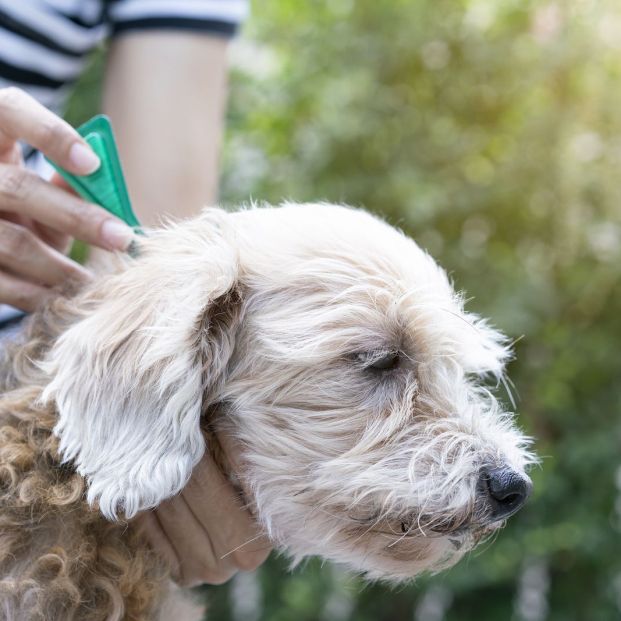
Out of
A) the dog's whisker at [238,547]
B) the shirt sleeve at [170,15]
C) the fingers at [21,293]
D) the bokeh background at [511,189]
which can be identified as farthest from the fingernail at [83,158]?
the bokeh background at [511,189]

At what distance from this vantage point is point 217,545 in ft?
7.53

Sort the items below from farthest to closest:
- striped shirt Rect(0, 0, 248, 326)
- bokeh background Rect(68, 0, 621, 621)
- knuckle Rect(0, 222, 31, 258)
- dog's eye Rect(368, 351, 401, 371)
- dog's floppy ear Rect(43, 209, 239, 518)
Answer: bokeh background Rect(68, 0, 621, 621) → striped shirt Rect(0, 0, 248, 326) → knuckle Rect(0, 222, 31, 258) → dog's eye Rect(368, 351, 401, 371) → dog's floppy ear Rect(43, 209, 239, 518)

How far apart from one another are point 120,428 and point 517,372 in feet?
14.0

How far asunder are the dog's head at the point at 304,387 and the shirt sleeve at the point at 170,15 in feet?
2.70

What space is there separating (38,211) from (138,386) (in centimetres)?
63

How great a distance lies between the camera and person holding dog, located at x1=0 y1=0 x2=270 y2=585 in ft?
7.50

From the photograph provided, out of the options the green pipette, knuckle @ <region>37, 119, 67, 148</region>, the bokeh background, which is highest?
knuckle @ <region>37, 119, 67, 148</region>

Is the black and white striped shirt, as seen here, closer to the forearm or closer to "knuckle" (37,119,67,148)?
the forearm

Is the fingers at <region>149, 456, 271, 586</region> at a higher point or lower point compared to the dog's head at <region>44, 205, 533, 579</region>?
lower

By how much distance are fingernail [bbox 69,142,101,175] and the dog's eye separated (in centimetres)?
91

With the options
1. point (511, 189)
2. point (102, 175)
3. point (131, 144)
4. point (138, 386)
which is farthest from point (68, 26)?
point (511, 189)

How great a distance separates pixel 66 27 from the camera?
2672 millimetres

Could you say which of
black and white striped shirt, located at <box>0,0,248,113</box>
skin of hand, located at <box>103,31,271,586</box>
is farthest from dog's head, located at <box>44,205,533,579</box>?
black and white striped shirt, located at <box>0,0,248,113</box>

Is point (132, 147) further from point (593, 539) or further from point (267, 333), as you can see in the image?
point (593, 539)
